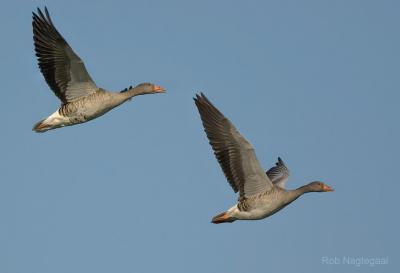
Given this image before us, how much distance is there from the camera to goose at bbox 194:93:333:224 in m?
22.7

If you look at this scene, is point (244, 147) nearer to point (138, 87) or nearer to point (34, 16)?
point (138, 87)

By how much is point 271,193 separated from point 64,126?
654cm

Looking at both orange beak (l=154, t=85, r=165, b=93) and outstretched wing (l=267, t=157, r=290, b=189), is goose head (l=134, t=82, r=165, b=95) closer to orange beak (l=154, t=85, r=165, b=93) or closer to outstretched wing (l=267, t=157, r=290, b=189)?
orange beak (l=154, t=85, r=165, b=93)

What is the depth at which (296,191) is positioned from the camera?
901 inches

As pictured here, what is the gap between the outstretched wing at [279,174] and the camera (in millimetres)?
26784

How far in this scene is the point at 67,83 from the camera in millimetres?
24516

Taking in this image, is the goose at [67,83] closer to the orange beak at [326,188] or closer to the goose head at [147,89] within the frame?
the goose head at [147,89]

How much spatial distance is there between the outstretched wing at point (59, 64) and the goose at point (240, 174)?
3.58m

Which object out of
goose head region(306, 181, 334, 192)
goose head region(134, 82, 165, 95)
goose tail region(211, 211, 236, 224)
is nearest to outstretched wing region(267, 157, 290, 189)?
goose head region(306, 181, 334, 192)

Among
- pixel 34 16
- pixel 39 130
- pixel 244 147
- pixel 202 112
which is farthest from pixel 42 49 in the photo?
pixel 244 147

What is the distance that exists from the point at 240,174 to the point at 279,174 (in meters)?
4.49

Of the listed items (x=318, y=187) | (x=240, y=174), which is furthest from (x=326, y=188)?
(x=240, y=174)

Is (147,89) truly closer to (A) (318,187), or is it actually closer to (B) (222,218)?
(B) (222,218)

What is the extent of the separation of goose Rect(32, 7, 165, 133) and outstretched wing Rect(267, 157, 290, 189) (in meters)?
5.43
